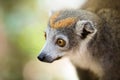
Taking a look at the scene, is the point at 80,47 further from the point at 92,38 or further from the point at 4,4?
Answer: the point at 4,4

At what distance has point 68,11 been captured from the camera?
145cm

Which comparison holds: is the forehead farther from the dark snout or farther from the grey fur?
the dark snout

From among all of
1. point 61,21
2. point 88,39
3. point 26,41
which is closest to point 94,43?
point 88,39

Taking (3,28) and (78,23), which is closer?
(78,23)

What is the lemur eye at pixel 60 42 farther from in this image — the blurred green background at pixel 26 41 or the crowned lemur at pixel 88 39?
the blurred green background at pixel 26 41

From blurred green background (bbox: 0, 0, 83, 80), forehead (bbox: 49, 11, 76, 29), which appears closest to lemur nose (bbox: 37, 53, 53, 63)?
forehead (bbox: 49, 11, 76, 29)

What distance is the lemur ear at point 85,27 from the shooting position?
1405 mm

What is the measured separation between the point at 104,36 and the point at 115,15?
103 millimetres

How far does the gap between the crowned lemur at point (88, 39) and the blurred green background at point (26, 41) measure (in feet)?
0.66

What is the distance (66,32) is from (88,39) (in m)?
0.08

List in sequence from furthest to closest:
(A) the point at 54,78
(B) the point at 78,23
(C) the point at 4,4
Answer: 1. (C) the point at 4,4
2. (A) the point at 54,78
3. (B) the point at 78,23

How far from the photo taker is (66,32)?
143cm

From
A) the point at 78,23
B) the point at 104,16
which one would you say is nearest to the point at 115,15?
the point at 104,16

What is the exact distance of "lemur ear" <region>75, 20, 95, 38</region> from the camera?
141 centimetres
